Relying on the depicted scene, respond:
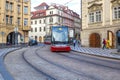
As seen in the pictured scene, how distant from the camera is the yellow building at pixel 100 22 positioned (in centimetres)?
3350

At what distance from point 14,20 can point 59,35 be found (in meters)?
29.4

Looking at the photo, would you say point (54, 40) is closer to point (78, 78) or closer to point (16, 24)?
→ point (78, 78)

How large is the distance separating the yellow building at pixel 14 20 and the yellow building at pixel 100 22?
1779 cm

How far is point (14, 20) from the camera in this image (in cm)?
→ 5438

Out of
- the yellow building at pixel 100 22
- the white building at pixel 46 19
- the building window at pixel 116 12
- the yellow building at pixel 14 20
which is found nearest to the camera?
the building window at pixel 116 12

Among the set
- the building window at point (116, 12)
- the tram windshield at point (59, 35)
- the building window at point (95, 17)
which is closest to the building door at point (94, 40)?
the building window at point (95, 17)

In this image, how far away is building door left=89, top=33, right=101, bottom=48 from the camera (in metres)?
37.3

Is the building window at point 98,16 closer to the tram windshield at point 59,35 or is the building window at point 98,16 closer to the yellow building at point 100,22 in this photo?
the yellow building at point 100,22

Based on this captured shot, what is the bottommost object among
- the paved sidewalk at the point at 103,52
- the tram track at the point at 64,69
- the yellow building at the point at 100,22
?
the tram track at the point at 64,69

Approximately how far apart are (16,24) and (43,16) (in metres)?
34.3

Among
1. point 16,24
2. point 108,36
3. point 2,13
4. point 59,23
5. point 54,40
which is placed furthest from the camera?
point 59,23

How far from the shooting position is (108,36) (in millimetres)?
35062

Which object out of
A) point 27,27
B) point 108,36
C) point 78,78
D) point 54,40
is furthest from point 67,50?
point 27,27

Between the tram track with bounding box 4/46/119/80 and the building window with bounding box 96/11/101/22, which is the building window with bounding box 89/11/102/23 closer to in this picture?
the building window with bounding box 96/11/101/22
